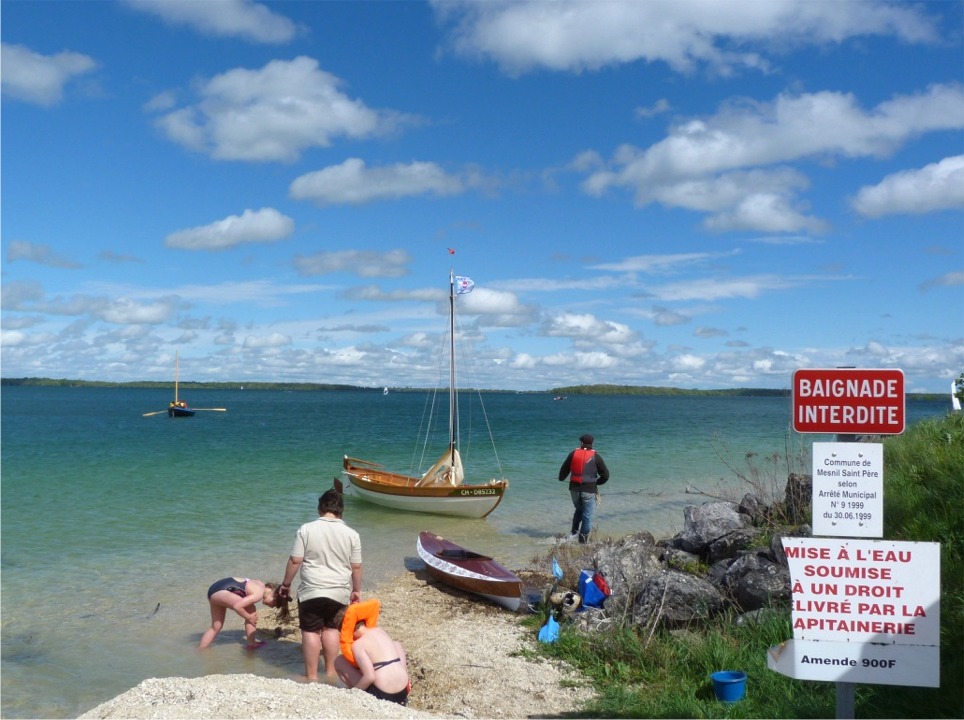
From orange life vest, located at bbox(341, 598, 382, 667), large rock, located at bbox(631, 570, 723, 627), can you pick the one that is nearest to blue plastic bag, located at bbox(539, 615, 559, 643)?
large rock, located at bbox(631, 570, 723, 627)

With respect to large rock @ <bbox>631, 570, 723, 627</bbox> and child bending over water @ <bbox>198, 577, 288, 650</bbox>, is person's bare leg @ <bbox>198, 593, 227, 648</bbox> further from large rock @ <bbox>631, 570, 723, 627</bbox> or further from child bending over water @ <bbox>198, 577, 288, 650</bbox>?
large rock @ <bbox>631, 570, 723, 627</bbox>

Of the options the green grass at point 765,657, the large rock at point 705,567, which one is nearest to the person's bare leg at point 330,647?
the green grass at point 765,657

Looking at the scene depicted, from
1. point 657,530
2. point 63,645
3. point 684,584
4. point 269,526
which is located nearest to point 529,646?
point 684,584

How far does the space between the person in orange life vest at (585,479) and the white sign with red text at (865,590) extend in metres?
9.43

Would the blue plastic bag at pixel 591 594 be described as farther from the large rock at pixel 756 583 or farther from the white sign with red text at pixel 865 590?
the white sign with red text at pixel 865 590

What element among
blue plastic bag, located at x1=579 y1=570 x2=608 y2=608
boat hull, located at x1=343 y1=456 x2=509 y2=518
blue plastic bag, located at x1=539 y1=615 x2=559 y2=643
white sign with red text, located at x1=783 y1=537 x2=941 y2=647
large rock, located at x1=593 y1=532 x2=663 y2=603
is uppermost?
white sign with red text, located at x1=783 y1=537 x2=941 y2=647

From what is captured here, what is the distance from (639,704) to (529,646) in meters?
2.24

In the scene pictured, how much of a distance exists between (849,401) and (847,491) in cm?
57

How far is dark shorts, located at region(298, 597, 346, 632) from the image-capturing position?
7.30 meters

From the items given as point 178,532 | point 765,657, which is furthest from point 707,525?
point 178,532

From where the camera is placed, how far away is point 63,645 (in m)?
9.63

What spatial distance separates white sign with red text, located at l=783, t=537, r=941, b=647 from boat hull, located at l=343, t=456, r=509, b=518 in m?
14.0

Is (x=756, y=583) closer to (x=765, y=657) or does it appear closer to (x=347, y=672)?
(x=765, y=657)

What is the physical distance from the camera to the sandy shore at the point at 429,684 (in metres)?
5.50
